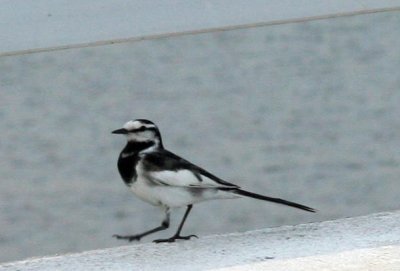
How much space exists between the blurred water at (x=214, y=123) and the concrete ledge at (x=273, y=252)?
2685 millimetres

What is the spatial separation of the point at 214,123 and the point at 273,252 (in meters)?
3.67

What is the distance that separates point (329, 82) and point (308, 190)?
2.32ft

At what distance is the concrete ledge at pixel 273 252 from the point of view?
2906 millimetres

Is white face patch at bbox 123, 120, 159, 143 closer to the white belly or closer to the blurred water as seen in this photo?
the white belly

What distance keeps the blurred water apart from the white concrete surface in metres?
0.11

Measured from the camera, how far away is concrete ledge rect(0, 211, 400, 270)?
2.91 metres

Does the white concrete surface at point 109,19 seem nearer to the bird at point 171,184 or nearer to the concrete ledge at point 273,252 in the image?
the bird at point 171,184

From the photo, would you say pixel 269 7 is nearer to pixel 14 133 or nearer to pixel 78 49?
pixel 78 49

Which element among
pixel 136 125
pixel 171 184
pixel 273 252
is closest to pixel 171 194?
pixel 171 184

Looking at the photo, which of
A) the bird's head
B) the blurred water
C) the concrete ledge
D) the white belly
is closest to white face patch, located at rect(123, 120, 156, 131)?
the bird's head

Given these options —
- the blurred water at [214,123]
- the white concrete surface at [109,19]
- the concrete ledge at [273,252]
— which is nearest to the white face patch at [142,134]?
the concrete ledge at [273,252]

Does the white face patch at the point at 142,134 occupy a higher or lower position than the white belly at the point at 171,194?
higher

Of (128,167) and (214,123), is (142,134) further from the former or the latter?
(214,123)

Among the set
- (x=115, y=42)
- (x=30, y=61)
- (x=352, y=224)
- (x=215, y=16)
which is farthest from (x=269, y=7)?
(x=352, y=224)
